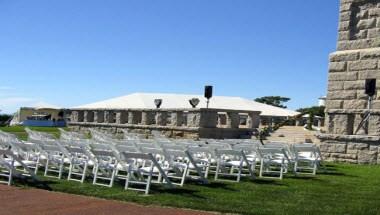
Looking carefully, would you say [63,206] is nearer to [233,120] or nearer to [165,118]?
[233,120]

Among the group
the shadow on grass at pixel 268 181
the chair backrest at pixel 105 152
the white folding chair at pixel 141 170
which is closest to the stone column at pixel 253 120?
the shadow on grass at pixel 268 181

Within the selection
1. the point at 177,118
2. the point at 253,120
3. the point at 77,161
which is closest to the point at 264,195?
the point at 77,161

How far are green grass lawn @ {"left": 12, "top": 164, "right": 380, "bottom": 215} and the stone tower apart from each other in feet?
16.4

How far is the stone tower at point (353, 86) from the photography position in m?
16.2

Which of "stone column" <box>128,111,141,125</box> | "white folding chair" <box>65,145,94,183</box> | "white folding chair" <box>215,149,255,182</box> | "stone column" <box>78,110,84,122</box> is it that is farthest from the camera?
"stone column" <box>78,110,84,122</box>

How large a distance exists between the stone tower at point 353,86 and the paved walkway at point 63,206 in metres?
10.4

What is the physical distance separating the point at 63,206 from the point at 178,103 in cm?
3628

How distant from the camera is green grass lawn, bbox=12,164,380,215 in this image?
297 inches

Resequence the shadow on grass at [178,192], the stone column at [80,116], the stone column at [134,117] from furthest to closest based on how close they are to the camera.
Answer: the stone column at [80,116] < the stone column at [134,117] < the shadow on grass at [178,192]

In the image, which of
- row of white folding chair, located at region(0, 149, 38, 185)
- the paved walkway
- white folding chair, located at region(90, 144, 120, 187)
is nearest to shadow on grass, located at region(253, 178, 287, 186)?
white folding chair, located at region(90, 144, 120, 187)

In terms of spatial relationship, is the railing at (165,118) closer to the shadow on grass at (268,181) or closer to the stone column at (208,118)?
the stone column at (208,118)

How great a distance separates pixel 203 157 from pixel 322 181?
114 inches

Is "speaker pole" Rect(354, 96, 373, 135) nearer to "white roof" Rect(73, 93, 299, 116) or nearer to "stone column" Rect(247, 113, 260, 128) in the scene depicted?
"stone column" Rect(247, 113, 260, 128)

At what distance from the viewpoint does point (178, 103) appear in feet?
143
